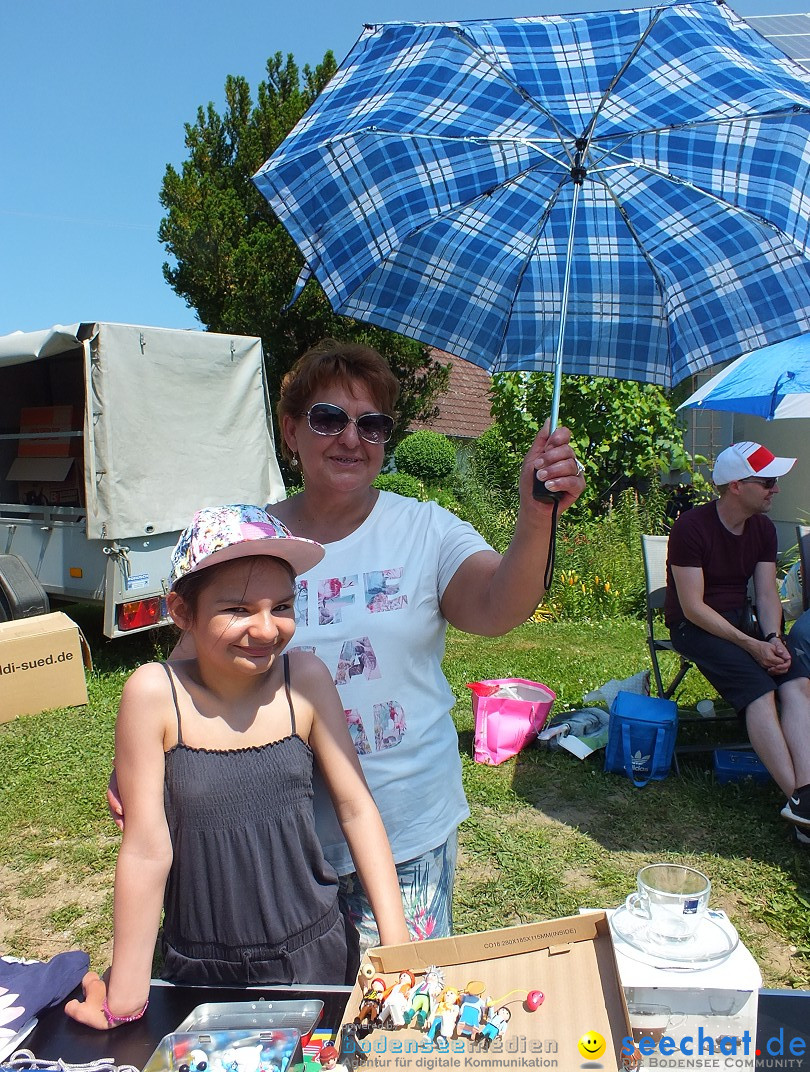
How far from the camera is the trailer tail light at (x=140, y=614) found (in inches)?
237

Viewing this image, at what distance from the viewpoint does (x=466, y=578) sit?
6.08 feet

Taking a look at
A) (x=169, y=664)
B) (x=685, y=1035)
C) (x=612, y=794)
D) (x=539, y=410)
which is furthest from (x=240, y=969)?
(x=539, y=410)

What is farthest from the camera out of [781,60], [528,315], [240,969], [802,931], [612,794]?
[612,794]

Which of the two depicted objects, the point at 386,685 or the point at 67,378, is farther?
the point at 67,378

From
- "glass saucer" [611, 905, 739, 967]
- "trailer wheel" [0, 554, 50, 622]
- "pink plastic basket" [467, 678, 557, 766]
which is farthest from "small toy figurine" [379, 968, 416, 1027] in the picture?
"trailer wheel" [0, 554, 50, 622]

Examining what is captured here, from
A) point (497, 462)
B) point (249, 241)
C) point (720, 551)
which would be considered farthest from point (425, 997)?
point (249, 241)

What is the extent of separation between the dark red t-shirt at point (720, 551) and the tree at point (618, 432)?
4.66 m

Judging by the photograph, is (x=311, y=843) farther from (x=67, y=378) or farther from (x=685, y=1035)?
(x=67, y=378)

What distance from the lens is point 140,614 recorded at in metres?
6.16

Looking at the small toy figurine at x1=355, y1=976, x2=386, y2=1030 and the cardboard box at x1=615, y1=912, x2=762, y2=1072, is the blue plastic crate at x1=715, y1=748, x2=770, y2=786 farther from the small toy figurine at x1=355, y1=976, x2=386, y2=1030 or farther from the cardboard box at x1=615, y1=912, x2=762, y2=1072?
the small toy figurine at x1=355, y1=976, x2=386, y2=1030

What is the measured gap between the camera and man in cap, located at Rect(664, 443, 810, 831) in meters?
4.09

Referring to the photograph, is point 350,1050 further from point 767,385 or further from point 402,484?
point 402,484

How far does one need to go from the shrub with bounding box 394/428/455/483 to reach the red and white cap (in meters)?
9.65

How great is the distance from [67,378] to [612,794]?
647cm
